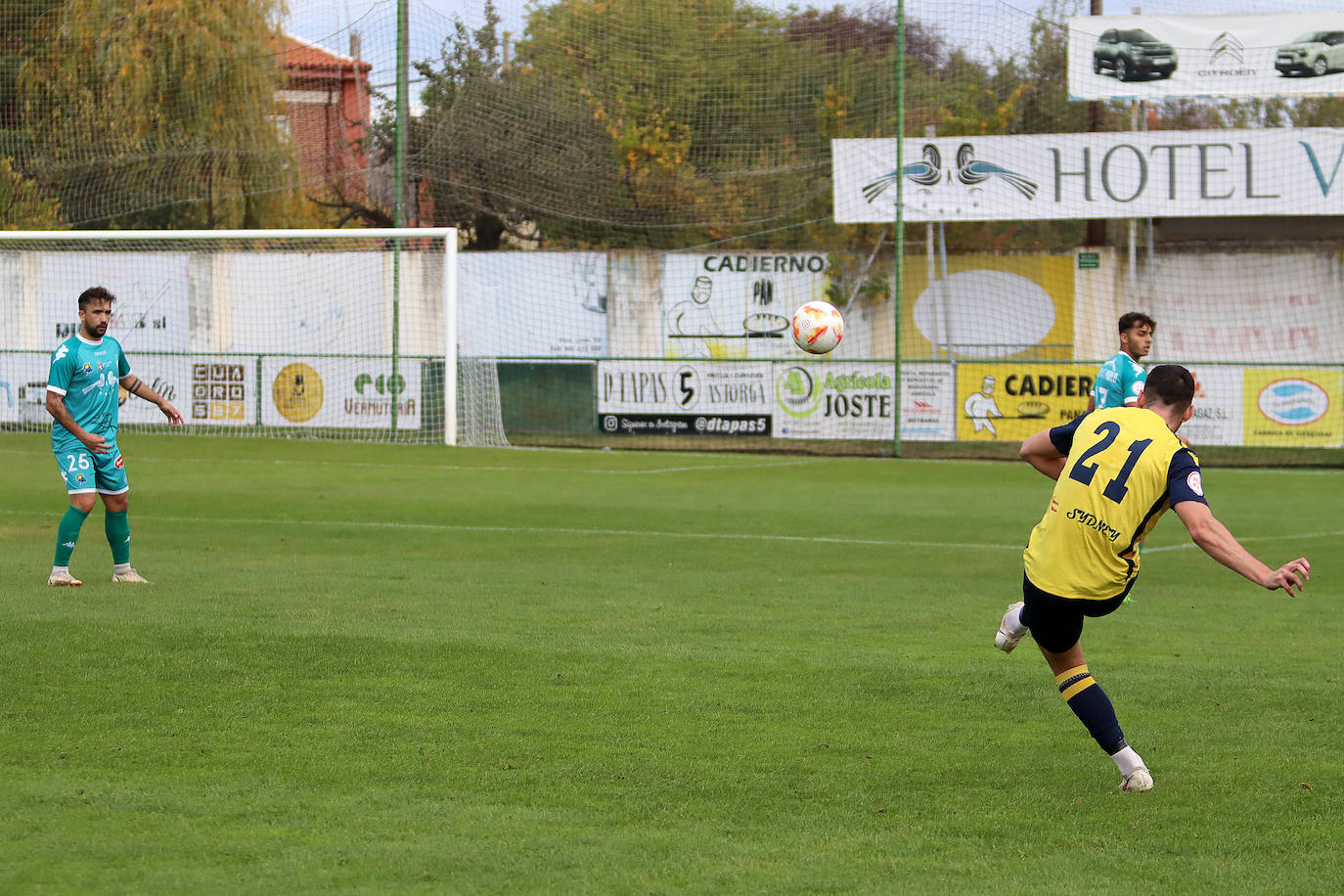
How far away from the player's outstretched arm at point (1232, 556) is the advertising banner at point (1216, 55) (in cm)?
2036

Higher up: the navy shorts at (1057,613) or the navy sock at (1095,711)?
the navy shorts at (1057,613)

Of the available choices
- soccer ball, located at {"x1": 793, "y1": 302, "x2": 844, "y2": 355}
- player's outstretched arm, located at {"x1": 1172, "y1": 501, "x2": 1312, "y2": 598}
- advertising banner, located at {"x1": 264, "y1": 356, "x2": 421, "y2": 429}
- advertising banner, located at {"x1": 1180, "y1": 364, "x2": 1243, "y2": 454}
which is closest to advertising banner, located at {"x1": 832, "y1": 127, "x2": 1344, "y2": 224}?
advertising banner, located at {"x1": 1180, "y1": 364, "x2": 1243, "y2": 454}

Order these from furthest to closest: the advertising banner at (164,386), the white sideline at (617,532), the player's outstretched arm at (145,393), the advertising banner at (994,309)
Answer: the advertising banner at (994,309) < the advertising banner at (164,386) < the white sideline at (617,532) < the player's outstretched arm at (145,393)

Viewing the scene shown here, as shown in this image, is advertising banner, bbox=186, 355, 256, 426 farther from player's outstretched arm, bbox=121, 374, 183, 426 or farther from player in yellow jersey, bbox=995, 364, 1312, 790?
player in yellow jersey, bbox=995, 364, 1312, 790

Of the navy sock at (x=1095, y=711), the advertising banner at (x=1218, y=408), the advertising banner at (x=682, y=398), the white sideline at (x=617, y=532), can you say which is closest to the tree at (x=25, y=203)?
the advertising banner at (x=682, y=398)

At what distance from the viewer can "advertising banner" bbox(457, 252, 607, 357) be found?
97.8 ft

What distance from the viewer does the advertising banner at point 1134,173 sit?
2386cm

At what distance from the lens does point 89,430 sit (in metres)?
10.3

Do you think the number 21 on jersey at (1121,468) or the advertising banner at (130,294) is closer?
the number 21 on jersey at (1121,468)

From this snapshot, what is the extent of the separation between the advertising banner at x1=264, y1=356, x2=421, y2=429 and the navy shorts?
20198 millimetres

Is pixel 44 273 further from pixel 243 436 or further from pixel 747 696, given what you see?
pixel 747 696

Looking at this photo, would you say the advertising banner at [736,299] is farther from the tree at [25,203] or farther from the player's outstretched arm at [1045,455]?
the player's outstretched arm at [1045,455]

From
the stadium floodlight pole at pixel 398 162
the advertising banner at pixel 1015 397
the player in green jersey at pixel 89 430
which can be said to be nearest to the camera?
the player in green jersey at pixel 89 430

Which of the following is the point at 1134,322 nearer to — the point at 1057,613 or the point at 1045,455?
the point at 1045,455
